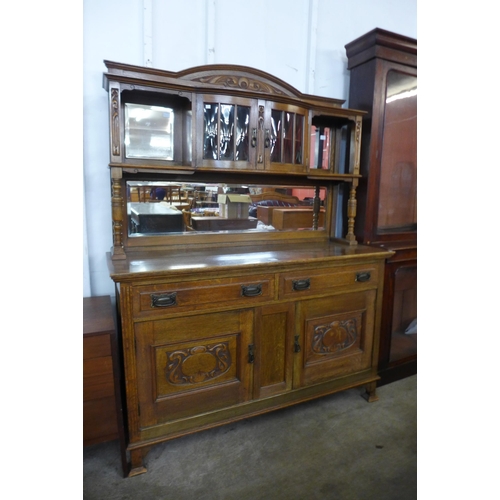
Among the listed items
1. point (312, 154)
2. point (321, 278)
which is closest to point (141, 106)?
point (312, 154)

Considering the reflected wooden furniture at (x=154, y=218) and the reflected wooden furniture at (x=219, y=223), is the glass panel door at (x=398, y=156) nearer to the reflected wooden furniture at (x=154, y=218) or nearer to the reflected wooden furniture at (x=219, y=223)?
the reflected wooden furniture at (x=219, y=223)

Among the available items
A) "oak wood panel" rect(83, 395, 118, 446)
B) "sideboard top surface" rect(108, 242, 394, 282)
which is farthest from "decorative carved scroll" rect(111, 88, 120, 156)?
"oak wood panel" rect(83, 395, 118, 446)

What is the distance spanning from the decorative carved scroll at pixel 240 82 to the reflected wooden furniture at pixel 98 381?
54.7 inches

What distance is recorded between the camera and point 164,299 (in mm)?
1548

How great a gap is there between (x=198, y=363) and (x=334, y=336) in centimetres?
85

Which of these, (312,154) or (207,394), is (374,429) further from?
(312,154)

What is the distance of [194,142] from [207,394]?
4.30 ft

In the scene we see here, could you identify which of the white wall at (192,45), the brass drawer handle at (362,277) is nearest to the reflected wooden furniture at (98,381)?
the white wall at (192,45)

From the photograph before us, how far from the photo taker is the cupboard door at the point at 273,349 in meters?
1.81

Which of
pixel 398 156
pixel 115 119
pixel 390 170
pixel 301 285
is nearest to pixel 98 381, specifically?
pixel 301 285
